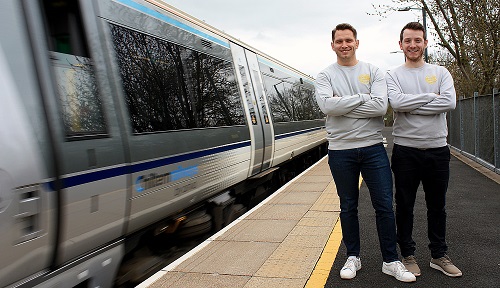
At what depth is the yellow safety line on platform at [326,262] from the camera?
142 inches

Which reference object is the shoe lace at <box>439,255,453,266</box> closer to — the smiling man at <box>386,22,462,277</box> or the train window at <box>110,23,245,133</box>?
the smiling man at <box>386,22,462,277</box>

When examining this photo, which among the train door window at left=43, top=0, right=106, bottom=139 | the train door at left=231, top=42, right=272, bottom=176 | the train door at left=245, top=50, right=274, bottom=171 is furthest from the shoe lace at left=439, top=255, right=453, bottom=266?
the train door at left=245, top=50, right=274, bottom=171

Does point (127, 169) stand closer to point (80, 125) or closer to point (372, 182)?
point (80, 125)

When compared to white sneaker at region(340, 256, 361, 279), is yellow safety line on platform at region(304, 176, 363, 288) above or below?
below

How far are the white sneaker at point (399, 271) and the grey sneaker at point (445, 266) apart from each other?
0.30 meters

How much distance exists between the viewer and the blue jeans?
11.6ft

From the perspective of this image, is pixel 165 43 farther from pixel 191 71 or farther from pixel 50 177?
pixel 50 177

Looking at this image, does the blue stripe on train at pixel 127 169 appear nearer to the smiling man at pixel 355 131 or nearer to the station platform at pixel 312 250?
the station platform at pixel 312 250

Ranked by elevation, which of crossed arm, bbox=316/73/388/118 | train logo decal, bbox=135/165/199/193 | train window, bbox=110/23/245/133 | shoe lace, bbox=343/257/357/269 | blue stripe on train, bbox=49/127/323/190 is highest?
train window, bbox=110/23/245/133

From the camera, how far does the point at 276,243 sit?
4.61 meters

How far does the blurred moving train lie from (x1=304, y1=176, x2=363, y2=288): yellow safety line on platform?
158cm

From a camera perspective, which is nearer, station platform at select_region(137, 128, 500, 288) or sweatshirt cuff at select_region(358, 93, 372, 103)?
sweatshirt cuff at select_region(358, 93, 372, 103)

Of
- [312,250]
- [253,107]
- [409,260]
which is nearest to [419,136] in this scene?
[409,260]

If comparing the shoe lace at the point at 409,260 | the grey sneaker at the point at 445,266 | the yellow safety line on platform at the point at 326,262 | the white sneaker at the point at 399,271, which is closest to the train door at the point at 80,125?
the yellow safety line on platform at the point at 326,262
